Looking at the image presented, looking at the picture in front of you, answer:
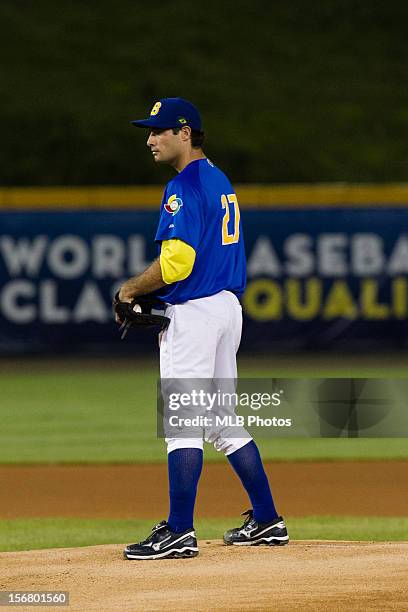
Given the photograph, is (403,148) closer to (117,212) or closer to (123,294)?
(117,212)

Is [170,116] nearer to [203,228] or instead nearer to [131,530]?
[203,228]

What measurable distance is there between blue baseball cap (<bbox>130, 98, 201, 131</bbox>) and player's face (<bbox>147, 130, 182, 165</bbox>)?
0.04 meters

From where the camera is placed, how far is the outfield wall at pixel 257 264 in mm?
14852

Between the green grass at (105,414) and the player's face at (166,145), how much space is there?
4.64 metres

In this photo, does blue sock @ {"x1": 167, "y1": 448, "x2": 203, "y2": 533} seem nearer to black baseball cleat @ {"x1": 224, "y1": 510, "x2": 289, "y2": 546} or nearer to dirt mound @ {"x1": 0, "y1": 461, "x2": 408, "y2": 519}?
black baseball cleat @ {"x1": 224, "y1": 510, "x2": 289, "y2": 546}

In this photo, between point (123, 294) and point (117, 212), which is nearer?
point (123, 294)

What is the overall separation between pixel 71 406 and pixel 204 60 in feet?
62.5

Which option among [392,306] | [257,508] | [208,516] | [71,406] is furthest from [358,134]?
[257,508]

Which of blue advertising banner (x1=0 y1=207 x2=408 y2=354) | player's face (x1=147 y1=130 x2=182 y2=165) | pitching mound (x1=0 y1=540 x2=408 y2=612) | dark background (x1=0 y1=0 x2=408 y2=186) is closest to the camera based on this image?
pitching mound (x1=0 y1=540 x2=408 y2=612)

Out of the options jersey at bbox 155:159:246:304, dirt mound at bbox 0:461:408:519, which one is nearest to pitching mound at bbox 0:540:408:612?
jersey at bbox 155:159:246:304

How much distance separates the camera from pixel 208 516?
280 inches

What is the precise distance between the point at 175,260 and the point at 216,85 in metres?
24.6

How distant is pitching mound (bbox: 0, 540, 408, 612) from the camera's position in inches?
172

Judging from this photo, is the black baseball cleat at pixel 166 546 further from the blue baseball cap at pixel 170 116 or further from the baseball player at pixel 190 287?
the blue baseball cap at pixel 170 116
